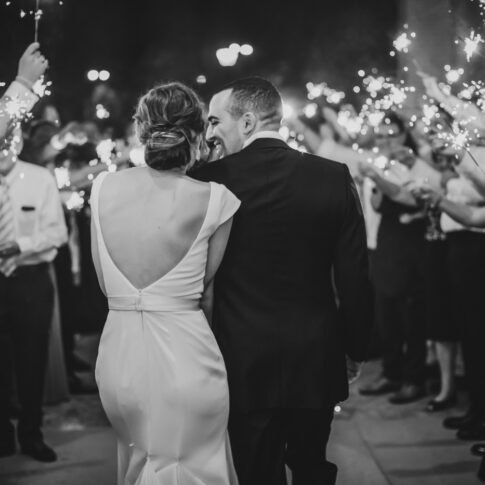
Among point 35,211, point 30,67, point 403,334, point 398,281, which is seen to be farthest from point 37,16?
point 403,334

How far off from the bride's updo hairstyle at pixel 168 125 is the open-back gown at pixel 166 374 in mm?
177

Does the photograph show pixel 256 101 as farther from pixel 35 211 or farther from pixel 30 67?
pixel 35 211

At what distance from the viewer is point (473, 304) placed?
4.98 meters

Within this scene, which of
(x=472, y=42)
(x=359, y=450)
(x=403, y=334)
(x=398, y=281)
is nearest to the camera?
(x=472, y=42)

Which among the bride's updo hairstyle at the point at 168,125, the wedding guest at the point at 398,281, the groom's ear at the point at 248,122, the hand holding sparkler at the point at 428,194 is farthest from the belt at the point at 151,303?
the wedding guest at the point at 398,281

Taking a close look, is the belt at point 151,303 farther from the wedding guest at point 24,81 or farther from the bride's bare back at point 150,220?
the wedding guest at point 24,81

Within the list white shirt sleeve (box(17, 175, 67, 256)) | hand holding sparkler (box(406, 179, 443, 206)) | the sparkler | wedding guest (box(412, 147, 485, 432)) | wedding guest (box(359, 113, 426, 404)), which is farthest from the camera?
wedding guest (box(359, 113, 426, 404))

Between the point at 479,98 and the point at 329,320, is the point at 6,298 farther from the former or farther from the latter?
the point at 479,98

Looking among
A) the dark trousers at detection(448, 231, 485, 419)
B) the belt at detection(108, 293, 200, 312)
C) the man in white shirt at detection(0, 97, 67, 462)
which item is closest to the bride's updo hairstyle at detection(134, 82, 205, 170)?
the belt at detection(108, 293, 200, 312)

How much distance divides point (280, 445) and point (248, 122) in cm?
122

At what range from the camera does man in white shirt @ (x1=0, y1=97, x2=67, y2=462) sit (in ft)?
15.1

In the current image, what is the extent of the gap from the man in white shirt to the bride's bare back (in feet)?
7.06

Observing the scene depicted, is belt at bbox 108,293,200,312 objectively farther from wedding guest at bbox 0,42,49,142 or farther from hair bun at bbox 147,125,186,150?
wedding guest at bbox 0,42,49,142

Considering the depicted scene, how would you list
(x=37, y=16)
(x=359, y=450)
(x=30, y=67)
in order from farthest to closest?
(x=359, y=450) → (x=37, y=16) → (x=30, y=67)
